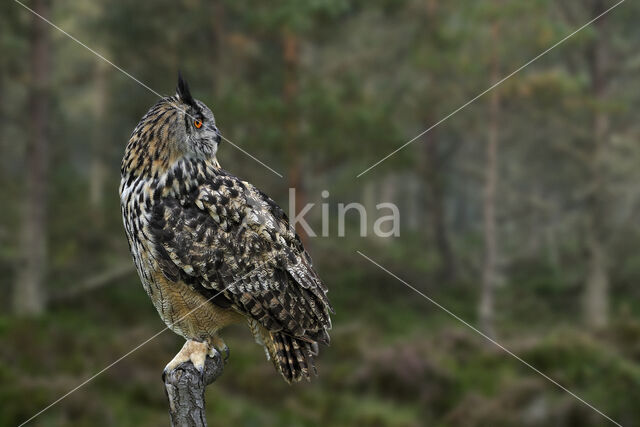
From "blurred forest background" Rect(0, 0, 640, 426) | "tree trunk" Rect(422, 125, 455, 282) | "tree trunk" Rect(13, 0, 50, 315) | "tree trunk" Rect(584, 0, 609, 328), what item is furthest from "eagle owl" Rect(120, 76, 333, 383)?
"tree trunk" Rect(422, 125, 455, 282)

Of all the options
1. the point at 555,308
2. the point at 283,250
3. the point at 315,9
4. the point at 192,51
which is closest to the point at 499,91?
the point at 315,9

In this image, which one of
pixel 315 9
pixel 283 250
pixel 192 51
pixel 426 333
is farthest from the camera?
pixel 192 51

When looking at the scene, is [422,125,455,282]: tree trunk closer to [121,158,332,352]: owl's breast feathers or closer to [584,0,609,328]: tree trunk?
[584,0,609,328]: tree trunk

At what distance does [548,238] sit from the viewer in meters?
15.3

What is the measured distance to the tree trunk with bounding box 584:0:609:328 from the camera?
13508mm

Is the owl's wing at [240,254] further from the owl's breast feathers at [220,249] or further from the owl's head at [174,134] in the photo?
the owl's head at [174,134]

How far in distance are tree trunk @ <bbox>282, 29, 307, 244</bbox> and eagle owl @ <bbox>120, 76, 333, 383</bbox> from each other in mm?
6796

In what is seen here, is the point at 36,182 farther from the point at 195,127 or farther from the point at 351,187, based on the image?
A: the point at 195,127

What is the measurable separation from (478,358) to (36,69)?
8.91 meters

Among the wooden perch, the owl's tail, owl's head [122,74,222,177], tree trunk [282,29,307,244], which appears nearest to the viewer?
the wooden perch

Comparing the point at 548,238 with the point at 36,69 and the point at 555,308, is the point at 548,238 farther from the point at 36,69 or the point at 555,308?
the point at 36,69

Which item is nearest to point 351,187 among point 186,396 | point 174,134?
point 174,134

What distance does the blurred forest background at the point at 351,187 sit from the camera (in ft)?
28.2

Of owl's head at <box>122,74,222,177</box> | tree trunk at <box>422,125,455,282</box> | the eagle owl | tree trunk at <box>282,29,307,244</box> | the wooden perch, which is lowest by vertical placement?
tree trunk at <box>422,125,455,282</box>
